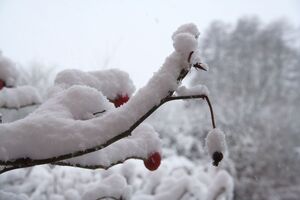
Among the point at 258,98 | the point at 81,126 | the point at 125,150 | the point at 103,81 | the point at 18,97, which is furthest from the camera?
the point at 258,98

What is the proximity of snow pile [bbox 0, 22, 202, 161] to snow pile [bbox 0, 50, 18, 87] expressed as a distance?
51 centimetres

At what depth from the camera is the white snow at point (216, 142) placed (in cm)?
59

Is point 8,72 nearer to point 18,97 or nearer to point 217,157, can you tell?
point 18,97

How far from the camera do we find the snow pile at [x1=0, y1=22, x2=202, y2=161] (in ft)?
1.61

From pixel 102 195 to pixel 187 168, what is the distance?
9.12 feet

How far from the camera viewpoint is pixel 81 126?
1.71 feet

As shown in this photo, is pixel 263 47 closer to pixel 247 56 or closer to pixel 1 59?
pixel 247 56

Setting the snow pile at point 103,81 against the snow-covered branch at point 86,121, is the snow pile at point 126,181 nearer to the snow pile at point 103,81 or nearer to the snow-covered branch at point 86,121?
the snow pile at point 103,81

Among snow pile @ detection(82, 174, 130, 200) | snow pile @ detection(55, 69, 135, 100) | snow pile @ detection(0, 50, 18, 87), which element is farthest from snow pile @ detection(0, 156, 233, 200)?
snow pile @ detection(55, 69, 135, 100)

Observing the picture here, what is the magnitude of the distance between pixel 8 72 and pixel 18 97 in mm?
161

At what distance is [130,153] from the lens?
68 centimetres

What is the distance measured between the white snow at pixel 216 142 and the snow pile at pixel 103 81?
0.28 m

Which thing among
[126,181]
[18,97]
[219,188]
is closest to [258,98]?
[219,188]

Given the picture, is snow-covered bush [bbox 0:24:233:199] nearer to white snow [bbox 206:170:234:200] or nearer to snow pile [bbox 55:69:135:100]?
snow pile [bbox 55:69:135:100]
